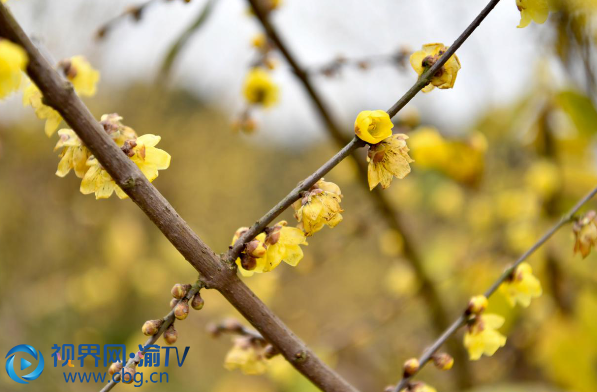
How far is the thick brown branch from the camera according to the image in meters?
0.26

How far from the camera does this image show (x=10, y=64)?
0.23 metres

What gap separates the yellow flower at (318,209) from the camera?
30cm

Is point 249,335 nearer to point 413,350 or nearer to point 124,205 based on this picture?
point 413,350

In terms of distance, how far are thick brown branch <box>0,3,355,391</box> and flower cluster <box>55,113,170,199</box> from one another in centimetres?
4

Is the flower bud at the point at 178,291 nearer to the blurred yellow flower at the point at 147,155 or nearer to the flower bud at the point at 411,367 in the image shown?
the blurred yellow flower at the point at 147,155

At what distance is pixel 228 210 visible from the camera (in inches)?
105

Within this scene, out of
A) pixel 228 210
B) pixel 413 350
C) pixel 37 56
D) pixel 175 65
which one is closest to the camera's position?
pixel 37 56

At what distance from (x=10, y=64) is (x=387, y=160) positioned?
22 centimetres

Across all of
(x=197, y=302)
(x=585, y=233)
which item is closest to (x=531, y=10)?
(x=585, y=233)

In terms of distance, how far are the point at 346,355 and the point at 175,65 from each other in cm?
101

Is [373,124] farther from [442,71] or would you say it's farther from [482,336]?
[482,336]

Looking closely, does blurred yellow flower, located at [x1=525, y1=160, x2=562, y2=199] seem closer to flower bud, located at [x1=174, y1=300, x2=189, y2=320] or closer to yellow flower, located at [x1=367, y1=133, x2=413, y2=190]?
yellow flower, located at [x1=367, y1=133, x2=413, y2=190]

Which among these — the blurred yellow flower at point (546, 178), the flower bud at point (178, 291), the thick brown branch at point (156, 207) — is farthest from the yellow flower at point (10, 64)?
the blurred yellow flower at point (546, 178)

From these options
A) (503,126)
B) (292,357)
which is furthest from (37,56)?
(503,126)
